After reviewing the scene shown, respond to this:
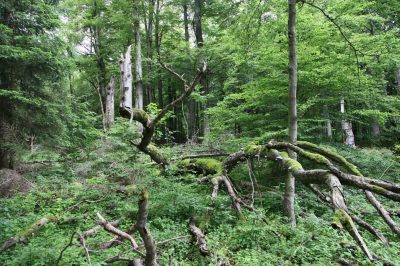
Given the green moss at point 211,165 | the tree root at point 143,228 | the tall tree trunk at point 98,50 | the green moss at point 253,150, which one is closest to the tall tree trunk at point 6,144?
the green moss at point 211,165

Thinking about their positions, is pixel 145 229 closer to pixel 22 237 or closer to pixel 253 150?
pixel 22 237

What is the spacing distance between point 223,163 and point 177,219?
1914 millimetres

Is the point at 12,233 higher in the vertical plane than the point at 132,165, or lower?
lower

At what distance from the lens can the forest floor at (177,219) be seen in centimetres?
423

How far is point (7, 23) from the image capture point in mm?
9914

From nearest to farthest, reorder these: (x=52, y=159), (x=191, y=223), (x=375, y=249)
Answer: (x=375, y=249)
(x=191, y=223)
(x=52, y=159)

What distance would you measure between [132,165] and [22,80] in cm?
531

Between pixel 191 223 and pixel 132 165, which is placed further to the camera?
pixel 132 165

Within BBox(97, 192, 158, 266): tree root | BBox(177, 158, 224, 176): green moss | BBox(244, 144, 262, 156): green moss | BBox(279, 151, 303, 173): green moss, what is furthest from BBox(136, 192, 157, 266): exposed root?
BBox(177, 158, 224, 176): green moss

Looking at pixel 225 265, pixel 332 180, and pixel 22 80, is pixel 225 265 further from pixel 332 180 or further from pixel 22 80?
pixel 22 80

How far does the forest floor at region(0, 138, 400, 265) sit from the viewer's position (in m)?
4.23

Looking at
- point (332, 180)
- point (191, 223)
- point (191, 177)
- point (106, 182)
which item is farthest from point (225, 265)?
point (106, 182)

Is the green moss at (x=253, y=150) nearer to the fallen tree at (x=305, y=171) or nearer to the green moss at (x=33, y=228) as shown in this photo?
the fallen tree at (x=305, y=171)

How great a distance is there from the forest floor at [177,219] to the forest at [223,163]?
3 cm
